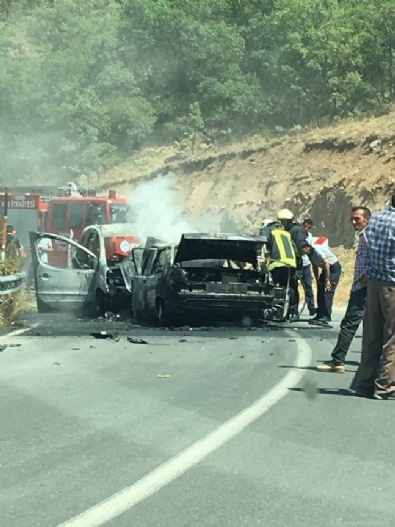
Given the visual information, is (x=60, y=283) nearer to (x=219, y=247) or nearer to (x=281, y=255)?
(x=219, y=247)

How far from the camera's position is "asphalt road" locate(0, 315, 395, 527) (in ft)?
21.0

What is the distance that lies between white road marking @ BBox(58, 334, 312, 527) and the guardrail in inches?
297

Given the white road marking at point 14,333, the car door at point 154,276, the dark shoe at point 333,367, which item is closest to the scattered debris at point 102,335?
the white road marking at point 14,333

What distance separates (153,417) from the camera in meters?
9.51

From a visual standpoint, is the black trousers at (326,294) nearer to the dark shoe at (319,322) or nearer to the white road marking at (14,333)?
the dark shoe at (319,322)

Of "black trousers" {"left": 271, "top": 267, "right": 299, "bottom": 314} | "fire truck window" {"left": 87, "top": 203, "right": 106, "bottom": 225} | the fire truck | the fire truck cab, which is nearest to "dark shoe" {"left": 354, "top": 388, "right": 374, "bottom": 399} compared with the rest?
"black trousers" {"left": 271, "top": 267, "right": 299, "bottom": 314}

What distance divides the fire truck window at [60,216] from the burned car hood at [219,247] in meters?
12.3

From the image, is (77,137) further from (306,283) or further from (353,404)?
(353,404)

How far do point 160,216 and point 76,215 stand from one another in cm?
232

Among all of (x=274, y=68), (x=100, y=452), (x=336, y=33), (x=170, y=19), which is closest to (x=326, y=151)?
(x=336, y=33)

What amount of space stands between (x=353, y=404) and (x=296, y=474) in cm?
321

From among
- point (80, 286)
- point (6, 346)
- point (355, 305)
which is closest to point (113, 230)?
point (80, 286)

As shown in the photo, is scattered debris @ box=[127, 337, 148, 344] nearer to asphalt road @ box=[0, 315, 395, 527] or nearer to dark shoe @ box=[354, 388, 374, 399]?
asphalt road @ box=[0, 315, 395, 527]

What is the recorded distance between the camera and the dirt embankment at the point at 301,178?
4000 cm
